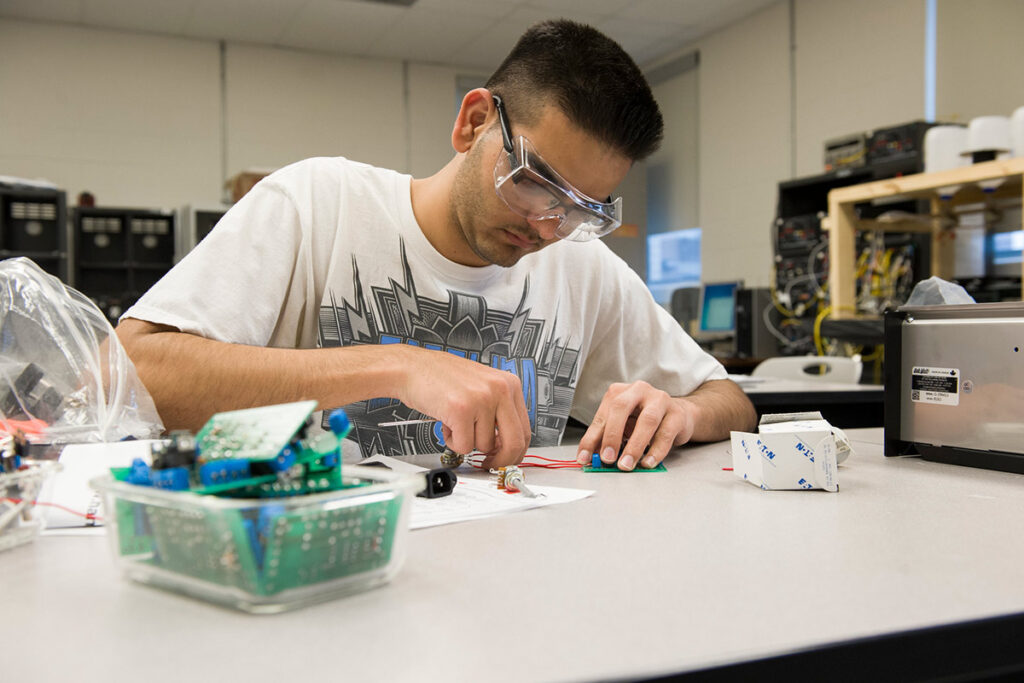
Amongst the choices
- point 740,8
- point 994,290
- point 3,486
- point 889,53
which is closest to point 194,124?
point 740,8

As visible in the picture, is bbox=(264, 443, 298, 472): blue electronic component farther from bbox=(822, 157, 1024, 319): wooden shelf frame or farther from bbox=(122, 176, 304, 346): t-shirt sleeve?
bbox=(822, 157, 1024, 319): wooden shelf frame

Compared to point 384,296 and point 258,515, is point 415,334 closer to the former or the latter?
point 384,296

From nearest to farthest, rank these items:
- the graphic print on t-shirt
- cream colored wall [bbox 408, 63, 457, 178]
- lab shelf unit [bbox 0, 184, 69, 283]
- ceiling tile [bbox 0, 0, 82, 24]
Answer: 1. the graphic print on t-shirt
2. lab shelf unit [bbox 0, 184, 69, 283]
3. ceiling tile [bbox 0, 0, 82, 24]
4. cream colored wall [bbox 408, 63, 457, 178]

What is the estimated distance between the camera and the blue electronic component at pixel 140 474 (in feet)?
1.76

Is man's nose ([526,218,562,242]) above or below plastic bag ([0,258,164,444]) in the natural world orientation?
above

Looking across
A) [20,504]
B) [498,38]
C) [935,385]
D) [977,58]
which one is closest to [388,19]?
[498,38]

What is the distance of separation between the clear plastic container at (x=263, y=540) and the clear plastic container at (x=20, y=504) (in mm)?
141

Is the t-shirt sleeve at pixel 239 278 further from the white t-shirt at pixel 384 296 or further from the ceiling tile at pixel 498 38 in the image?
the ceiling tile at pixel 498 38

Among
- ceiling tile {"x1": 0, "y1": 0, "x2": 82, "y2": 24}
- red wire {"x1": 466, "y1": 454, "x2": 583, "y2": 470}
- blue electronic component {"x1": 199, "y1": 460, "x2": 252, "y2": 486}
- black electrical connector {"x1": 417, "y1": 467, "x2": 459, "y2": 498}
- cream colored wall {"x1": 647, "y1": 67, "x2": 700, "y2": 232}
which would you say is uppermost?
ceiling tile {"x1": 0, "y1": 0, "x2": 82, "y2": 24}

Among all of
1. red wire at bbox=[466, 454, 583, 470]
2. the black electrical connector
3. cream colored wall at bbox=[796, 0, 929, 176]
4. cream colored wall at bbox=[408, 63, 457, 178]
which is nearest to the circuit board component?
the black electrical connector

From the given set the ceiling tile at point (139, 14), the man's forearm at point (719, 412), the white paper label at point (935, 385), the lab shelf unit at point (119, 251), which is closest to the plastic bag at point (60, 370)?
the man's forearm at point (719, 412)

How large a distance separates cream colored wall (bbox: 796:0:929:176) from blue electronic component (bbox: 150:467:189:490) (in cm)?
486

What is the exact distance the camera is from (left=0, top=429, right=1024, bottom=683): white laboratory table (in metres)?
0.43

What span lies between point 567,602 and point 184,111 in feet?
21.0
